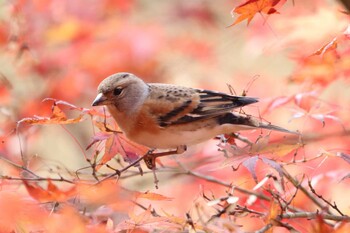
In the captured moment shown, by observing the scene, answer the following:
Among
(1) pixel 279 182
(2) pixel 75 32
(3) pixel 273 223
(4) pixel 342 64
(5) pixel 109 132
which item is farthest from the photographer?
(2) pixel 75 32

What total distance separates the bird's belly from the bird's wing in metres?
0.05

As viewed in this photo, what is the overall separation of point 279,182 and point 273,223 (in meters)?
0.22

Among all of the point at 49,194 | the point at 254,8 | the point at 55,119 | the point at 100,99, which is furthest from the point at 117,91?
the point at 254,8

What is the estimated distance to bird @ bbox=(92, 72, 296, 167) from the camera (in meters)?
3.04

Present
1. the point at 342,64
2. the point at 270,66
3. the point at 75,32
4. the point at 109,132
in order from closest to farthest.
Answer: the point at 109,132 → the point at 342,64 → the point at 75,32 → the point at 270,66

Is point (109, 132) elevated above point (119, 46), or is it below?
above

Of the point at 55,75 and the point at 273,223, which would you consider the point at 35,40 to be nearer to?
the point at 55,75

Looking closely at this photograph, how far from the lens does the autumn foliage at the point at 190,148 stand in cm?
243

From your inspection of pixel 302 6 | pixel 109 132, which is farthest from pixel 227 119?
pixel 302 6

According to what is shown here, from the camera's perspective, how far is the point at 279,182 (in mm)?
2334

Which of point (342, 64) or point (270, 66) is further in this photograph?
point (270, 66)

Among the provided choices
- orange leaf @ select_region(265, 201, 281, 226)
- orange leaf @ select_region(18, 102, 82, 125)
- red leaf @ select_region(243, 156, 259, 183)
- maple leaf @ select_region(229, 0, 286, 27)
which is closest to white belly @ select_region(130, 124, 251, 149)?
orange leaf @ select_region(18, 102, 82, 125)

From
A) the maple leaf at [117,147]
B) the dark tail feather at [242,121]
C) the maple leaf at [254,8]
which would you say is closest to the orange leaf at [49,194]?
the maple leaf at [117,147]

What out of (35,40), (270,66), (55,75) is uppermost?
(35,40)
